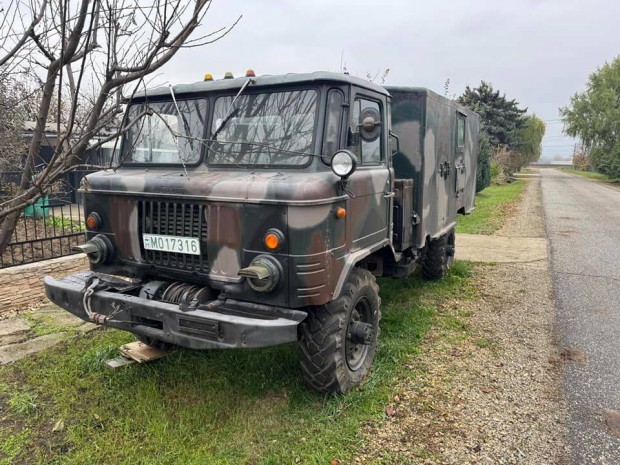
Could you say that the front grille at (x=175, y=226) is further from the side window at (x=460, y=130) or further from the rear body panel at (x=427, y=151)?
the side window at (x=460, y=130)

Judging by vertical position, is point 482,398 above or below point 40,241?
below

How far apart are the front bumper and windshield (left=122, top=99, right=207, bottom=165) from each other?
3.64 feet

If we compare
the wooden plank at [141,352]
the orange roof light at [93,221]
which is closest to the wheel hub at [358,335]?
the wooden plank at [141,352]

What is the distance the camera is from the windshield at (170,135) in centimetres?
387

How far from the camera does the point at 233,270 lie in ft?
10.8

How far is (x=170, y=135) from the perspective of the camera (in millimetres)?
4051

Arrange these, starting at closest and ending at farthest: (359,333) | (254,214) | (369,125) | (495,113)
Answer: (254,214), (369,125), (359,333), (495,113)

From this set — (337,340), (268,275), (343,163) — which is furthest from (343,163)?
(337,340)

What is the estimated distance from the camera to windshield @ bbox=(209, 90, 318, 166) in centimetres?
353

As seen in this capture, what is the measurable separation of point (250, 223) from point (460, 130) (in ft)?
15.2

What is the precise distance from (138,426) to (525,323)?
4.18 meters

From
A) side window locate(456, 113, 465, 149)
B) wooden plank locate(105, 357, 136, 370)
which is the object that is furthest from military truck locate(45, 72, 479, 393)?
side window locate(456, 113, 465, 149)

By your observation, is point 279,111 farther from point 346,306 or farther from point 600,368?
point 600,368

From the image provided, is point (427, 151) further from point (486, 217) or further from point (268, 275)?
point (486, 217)
